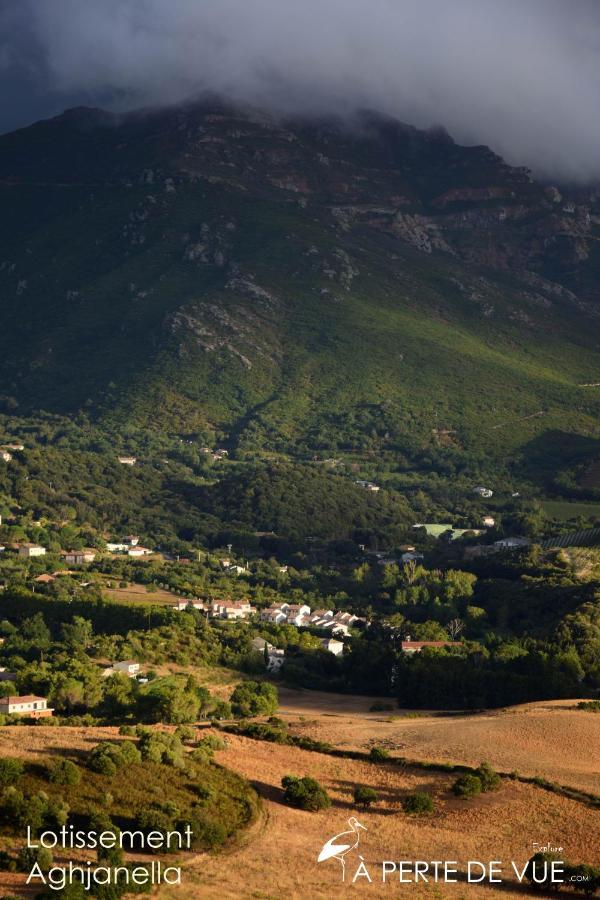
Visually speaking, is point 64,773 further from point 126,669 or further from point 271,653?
point 271,653

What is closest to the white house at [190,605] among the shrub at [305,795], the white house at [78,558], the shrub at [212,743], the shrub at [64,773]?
the white house at [78,558]

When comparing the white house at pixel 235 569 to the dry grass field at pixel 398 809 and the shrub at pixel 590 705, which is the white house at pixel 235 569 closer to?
the dry grass field at pixel 398 809

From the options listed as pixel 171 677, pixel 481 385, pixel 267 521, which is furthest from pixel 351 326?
pixel 171 677

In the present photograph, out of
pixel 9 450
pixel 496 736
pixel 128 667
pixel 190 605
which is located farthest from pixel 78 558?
pixel 496 736

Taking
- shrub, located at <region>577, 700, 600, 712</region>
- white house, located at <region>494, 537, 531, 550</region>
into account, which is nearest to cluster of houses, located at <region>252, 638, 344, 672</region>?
shrub, located at <region>577, 700, 600, 712</region>

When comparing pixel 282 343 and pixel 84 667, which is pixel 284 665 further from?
pixel 282 343

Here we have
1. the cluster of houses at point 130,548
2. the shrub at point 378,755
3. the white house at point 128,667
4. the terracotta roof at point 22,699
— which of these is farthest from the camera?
the cluster of houses at point 130,548
